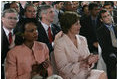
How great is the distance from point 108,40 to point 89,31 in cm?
28

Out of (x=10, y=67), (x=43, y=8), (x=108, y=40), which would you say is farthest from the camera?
(x=108, y=40)

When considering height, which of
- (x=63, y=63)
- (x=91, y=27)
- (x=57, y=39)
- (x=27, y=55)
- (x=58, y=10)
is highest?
(x=58, y=10)

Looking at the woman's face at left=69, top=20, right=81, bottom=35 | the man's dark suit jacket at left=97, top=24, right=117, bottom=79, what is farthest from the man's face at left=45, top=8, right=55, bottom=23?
the man's dark suit jacket at left=97, top=24, right=117, bottom=79

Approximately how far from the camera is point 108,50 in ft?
14.9

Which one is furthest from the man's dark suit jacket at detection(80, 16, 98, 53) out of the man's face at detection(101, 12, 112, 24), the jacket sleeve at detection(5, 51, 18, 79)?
the jacket sleeve at detection(5, 51, 18, 79)

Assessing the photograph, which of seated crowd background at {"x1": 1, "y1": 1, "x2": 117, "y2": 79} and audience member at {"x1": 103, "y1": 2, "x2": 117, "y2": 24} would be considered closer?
seated crowd background at {"x1": 1, "y1": 1, "x2": 117, "y2": 79}

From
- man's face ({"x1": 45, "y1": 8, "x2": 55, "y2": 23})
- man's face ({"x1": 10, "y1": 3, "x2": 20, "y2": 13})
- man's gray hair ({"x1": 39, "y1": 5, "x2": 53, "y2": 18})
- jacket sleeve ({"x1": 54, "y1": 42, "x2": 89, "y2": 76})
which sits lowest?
jacket sleeve ({"x1": 54, "y1": 42, "x2": 89, "y2": 76})

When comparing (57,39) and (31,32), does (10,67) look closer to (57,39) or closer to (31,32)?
(31,32)

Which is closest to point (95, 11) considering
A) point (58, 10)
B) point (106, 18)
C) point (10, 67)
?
point (106, 18)

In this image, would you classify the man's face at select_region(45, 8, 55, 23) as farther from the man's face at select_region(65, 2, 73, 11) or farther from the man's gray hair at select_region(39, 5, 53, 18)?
the man's face at select_region(65, 2, 73, 11)

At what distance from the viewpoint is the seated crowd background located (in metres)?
4.36

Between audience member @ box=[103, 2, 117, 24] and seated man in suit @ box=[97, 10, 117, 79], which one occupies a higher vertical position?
audience member @ box=[103, 2, 117, 24]

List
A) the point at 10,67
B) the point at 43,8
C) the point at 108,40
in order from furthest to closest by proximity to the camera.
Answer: the point at 108,40, the point at 43,8, the point at 10,67

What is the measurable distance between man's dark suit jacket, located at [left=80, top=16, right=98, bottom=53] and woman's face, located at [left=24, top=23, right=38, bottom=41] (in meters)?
0.58
